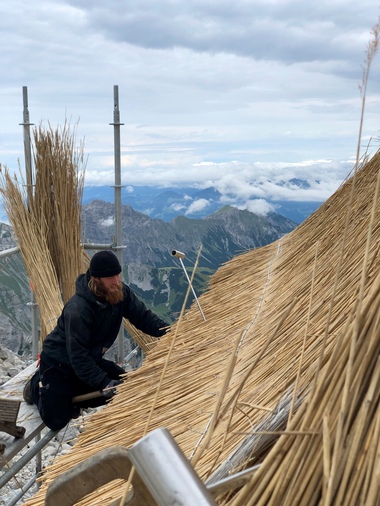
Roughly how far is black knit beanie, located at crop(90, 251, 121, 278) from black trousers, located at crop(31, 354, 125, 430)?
0.55 meters

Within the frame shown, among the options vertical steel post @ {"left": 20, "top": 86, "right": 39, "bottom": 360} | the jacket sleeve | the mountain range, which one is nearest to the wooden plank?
the jacket sleeve

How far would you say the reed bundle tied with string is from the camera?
12.3ft

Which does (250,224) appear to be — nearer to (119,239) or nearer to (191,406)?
(119,239)

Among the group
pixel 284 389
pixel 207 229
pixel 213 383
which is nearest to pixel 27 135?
pixel 213 383

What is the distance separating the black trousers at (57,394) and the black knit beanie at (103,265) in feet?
1.81

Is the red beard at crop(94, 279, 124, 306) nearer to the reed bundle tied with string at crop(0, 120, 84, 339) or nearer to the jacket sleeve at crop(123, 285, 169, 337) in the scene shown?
the jacket sleeve at crop(123, 285, 169, 337)

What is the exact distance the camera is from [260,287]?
94.5 inches

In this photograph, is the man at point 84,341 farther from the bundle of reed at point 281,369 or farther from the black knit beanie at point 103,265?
Result: the bundle of reed at point 281,369

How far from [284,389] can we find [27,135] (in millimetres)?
Result: 3407

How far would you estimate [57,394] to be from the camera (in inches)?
111

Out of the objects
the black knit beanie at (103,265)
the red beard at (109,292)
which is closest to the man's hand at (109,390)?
the red beard at (109,292)

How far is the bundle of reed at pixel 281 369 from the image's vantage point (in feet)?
2.29

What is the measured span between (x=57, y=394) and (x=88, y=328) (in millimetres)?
356

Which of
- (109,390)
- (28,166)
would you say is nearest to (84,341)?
(109,390)
